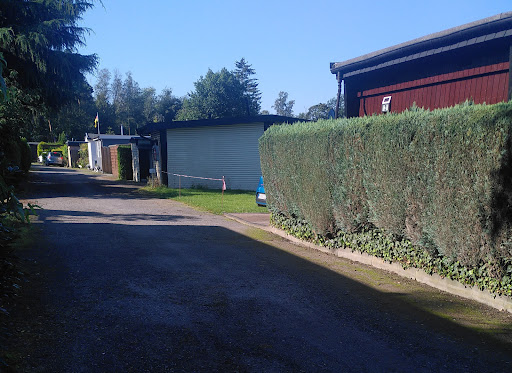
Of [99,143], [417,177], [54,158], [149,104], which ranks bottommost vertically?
[54,158]

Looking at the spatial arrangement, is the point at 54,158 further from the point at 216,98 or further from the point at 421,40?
the point at 421,40

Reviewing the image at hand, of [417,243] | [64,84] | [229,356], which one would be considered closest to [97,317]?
[229,356]

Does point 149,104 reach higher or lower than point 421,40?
higher

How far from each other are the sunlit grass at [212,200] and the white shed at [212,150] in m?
1.06

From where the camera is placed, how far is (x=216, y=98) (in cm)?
6825

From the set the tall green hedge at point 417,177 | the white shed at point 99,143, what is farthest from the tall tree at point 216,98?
the tall green hedge at point 417,177

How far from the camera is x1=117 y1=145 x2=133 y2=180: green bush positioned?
28.2 meters

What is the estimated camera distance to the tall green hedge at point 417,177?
4.77 m

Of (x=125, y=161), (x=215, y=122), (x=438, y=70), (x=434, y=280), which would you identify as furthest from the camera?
(x=125, y=161)

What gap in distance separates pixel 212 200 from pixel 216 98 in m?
53.6

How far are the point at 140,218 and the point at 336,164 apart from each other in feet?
22.6

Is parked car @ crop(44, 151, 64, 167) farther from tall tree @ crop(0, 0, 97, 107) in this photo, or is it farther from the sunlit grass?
the sunlit grass

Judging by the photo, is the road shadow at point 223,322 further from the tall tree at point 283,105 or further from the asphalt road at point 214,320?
the tall tree at point 283,105

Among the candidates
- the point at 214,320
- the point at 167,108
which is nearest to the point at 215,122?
the point at 214,320
